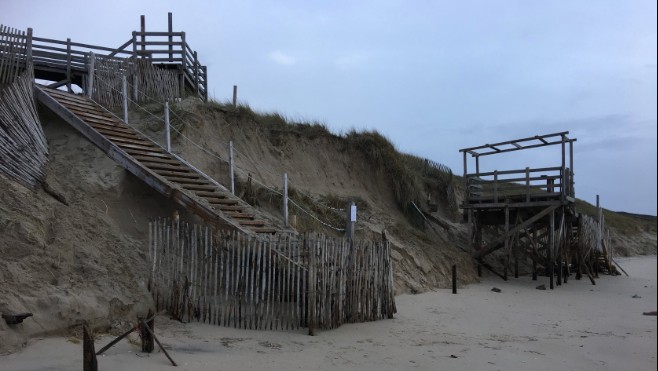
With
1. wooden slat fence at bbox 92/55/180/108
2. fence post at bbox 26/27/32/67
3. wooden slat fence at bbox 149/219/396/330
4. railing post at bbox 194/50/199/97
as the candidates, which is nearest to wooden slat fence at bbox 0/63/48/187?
wooden slat fence at bbox 149/219/396/330

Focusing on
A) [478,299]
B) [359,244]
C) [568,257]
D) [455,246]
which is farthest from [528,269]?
[359,244]

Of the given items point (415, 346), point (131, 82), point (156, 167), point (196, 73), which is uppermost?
point (196, 73)

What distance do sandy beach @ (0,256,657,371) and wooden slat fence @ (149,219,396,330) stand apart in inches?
10.5

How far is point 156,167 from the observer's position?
998 centimetres

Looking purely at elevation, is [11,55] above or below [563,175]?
above

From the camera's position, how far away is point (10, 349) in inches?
228

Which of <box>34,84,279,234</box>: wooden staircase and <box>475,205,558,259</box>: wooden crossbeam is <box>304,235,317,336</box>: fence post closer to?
<box>34,84,279,234</box>: wooden staircase

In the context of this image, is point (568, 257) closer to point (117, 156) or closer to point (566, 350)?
point (566, 350)

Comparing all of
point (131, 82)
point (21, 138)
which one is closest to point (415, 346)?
point (21, 138)

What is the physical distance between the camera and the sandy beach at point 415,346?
234 inches

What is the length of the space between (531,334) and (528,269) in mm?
11884

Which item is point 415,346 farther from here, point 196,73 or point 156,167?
point 196,73

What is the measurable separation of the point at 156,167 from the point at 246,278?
133 inches

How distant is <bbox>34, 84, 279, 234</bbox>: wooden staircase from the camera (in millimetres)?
9156
